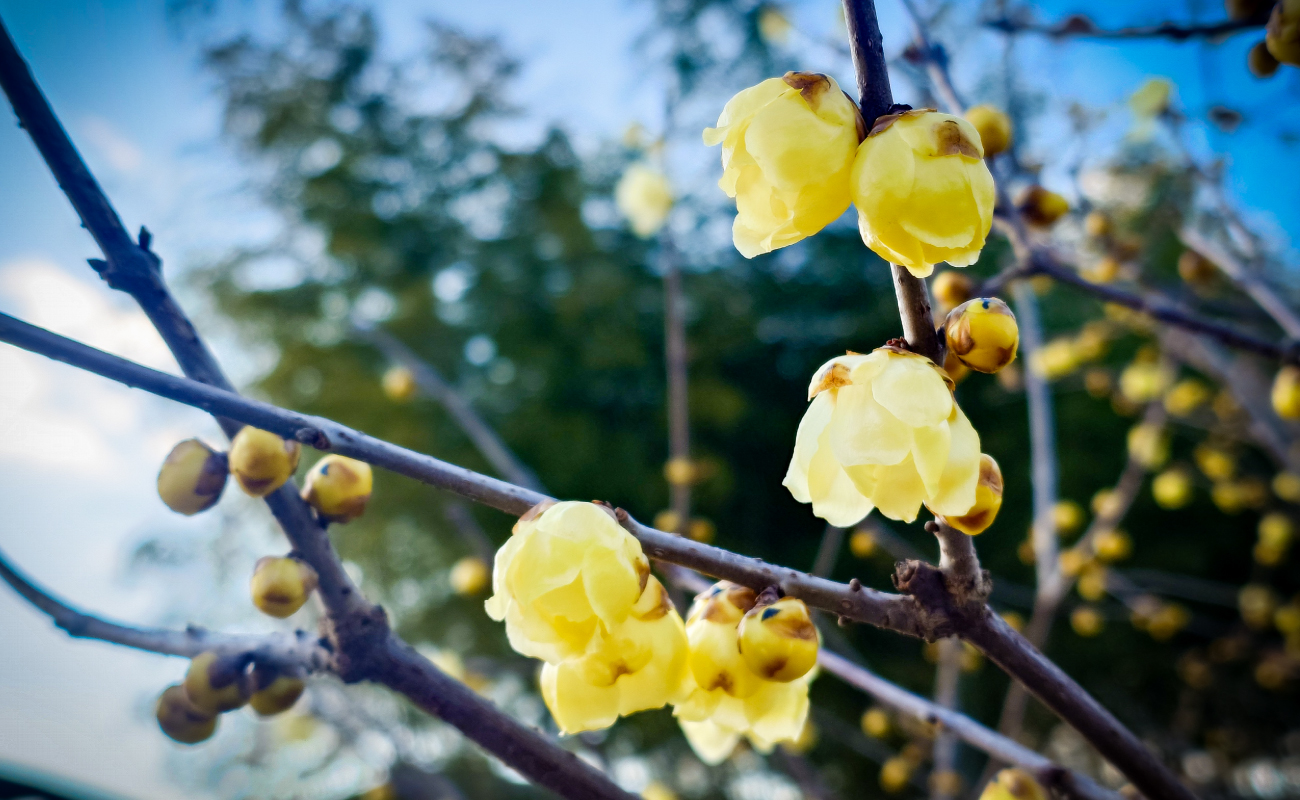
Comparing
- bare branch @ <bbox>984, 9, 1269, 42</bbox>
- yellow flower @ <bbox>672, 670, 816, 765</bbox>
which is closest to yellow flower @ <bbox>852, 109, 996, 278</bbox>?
yellow flower @ <bbox>672, 670, 816, 765</bbox>

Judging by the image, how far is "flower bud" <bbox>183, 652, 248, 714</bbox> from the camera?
2.16 ft

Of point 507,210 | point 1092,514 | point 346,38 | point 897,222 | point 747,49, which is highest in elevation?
point 897,222

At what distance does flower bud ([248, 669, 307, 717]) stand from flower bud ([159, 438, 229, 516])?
0.19 metres

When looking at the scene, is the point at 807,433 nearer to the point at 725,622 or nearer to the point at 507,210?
the point at 725,622

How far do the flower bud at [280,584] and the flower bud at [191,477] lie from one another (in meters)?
0.08

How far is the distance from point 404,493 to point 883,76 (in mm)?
3998

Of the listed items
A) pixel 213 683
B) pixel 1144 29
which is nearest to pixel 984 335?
pixel 213 683

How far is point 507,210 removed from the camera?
5305mm

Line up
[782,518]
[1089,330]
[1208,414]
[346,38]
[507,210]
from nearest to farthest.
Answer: [1089,330] < [1208,414] < [782,518] < [507,210] < [346,38]

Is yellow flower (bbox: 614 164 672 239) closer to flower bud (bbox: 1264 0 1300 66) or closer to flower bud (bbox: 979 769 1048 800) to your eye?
flower bud (bbox: 1264 0 1300 66)

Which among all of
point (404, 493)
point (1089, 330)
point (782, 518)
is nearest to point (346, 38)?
point (404, 493)

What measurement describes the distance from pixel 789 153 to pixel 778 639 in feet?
1.16

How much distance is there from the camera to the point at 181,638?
691 mm

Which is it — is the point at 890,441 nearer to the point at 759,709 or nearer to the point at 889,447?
the point at 889,447
